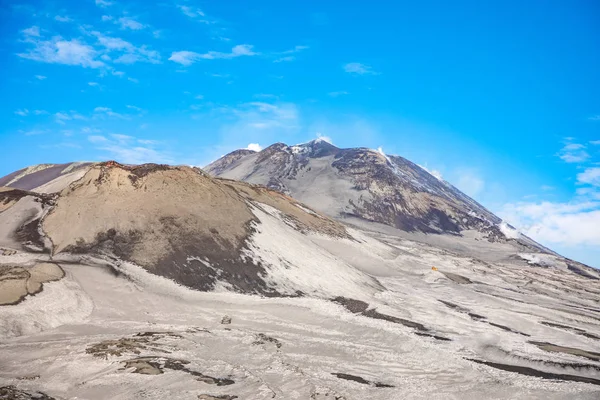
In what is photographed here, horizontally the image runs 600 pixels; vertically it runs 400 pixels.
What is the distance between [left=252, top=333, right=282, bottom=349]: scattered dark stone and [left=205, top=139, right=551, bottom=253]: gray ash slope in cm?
9499

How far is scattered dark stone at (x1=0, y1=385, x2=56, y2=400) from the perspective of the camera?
897 cm

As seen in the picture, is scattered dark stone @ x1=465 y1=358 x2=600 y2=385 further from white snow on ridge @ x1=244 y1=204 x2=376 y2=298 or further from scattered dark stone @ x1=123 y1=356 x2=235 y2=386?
white snow on ridge @ x1=244 y1=204 x2=376 y2=298

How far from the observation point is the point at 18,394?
30.1ft

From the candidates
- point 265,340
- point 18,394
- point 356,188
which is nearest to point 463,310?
point 265,340

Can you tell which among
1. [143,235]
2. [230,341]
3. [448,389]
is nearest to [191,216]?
[143,235]

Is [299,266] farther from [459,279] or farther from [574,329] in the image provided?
[459,279]

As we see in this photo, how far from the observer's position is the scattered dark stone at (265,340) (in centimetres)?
1568

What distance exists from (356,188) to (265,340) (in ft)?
393

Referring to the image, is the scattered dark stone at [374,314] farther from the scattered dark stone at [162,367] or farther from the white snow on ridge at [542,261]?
the white snow on ridge at [542,261]

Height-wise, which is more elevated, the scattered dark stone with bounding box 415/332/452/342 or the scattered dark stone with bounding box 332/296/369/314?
the scattered dark stone with bounding box 332/296/369/314

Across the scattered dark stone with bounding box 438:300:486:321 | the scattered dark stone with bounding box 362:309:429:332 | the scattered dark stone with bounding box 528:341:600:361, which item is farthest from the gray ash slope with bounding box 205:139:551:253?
the scattered dark stone with bounding box 528:341:600:361

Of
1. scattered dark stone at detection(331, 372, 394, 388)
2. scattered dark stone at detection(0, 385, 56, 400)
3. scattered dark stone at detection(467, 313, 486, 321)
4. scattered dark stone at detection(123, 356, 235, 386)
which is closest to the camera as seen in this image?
scattered dark stone at detection(0, 385, 56, 400)

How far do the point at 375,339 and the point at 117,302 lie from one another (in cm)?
1103

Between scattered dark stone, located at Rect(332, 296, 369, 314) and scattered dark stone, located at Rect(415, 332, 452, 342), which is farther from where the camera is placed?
scattered dark stone, located at Rect(332, 296, 369, 314)
